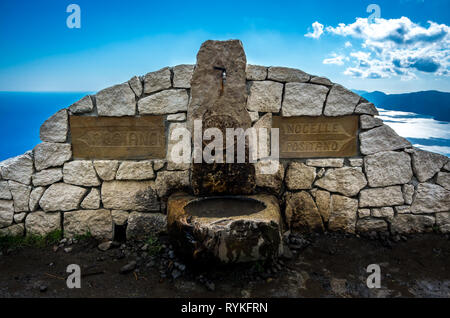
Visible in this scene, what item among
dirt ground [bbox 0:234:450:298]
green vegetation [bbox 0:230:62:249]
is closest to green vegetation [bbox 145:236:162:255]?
dirt ground [bbox 0:234:450:298]

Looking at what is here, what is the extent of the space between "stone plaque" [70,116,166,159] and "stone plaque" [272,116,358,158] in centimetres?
137

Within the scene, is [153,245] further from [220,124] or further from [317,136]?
[317,136]

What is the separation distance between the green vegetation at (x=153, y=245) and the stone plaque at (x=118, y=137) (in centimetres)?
94

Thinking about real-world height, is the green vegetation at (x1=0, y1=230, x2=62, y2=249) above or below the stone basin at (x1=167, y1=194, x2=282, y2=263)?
below

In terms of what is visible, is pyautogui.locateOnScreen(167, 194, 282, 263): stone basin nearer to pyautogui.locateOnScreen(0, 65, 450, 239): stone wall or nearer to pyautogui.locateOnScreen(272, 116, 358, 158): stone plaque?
pyautogui.locateOnScreen(0, 65, 450, 239): stone wall

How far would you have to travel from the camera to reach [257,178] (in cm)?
314

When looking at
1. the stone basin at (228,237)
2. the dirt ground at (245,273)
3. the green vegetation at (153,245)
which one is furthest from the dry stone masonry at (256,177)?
the stone basin at (228,237)

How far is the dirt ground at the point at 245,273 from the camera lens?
2342mm

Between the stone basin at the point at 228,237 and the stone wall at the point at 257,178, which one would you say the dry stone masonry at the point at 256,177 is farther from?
the stone basin at the point at 228,237

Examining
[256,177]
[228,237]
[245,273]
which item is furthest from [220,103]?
[245,273]

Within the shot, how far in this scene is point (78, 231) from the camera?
3.21 meters

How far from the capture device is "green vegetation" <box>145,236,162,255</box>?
114 inches

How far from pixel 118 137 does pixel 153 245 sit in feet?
4.20
